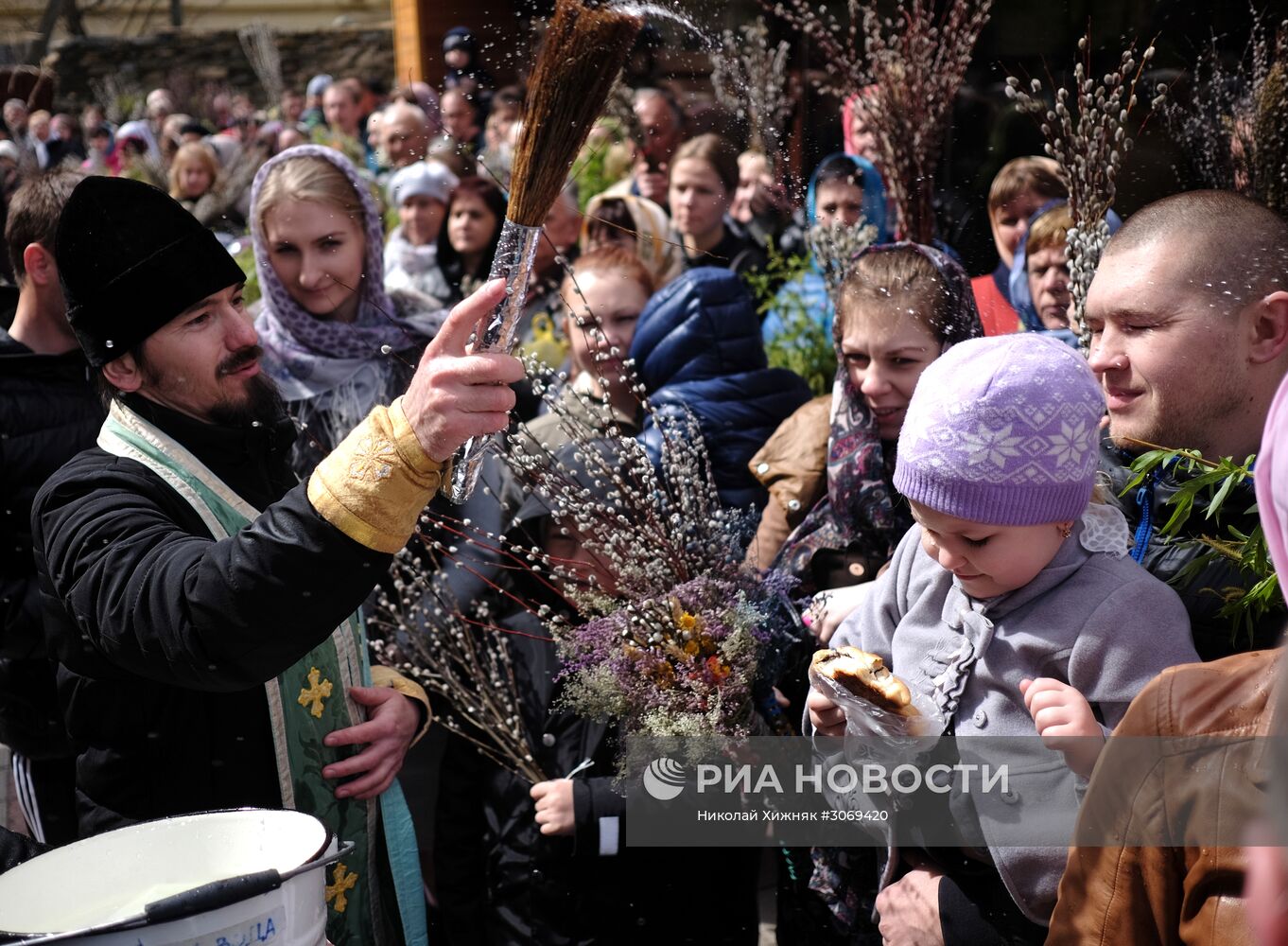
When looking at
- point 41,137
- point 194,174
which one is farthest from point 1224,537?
point 41,137

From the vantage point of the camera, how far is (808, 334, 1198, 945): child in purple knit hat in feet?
5.98

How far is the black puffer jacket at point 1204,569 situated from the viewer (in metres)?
1.92

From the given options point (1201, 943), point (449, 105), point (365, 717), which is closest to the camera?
point (1201, 943)

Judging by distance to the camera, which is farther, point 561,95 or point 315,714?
point 315,714

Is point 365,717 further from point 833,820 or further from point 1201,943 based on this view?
point 1201,943

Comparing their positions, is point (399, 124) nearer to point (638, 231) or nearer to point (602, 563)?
point (638, 231)

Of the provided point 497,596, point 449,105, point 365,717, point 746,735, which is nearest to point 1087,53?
point 746,735

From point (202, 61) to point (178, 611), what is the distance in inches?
712

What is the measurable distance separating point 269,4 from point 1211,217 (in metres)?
18.6

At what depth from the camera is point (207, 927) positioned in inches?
56.6

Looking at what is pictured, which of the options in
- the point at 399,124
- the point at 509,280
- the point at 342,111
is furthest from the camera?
the point at 342,111

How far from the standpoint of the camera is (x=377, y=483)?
1768 millimetres

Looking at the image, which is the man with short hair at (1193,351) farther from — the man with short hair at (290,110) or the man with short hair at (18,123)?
the man with short hair at (290,110)

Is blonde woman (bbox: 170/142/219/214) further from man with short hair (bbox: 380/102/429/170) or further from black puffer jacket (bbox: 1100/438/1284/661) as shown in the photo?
black puffer jacket (bbox: 1100/438/1284/661)
